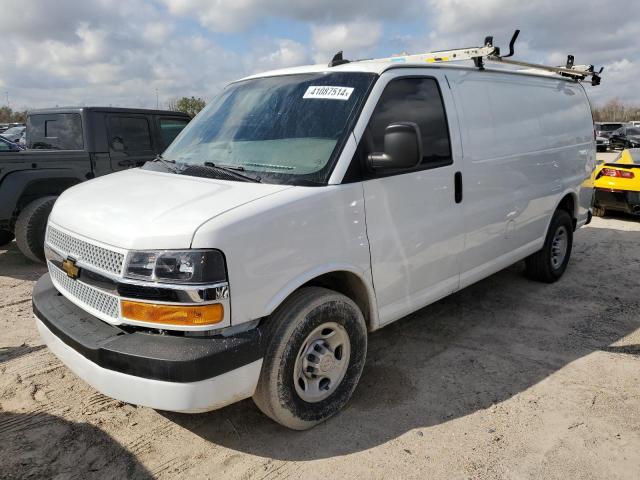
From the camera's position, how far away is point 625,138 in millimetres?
25922

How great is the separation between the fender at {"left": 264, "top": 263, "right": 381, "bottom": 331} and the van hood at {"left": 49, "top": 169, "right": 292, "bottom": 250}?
0.49 metres

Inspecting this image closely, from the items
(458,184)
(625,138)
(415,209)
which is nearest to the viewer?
(415,209)

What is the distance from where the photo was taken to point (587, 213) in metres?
6.20

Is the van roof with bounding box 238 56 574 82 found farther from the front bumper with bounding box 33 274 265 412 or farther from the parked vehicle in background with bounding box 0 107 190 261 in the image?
the parked vehicle in background with bounding box 0 107 190 261

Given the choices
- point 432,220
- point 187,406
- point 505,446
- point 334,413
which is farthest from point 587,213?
point 187,406

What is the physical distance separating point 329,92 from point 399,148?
690 mm

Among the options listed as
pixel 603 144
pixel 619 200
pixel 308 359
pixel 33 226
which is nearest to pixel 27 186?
pixel 33 226

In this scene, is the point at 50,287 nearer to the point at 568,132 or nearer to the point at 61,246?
the point at 61,246

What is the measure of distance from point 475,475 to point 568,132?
13.6 ft

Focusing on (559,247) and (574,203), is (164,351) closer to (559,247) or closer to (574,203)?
(559,247)

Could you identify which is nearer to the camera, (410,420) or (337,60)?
Result: (410,420)

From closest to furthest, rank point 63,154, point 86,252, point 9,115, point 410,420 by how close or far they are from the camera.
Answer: point 86,252, point 410,420, point 63,154, point 9,115

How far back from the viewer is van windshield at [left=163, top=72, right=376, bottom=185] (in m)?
3.10

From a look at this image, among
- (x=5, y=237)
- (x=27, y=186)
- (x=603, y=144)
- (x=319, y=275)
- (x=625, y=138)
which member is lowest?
(x=5, y=237)
